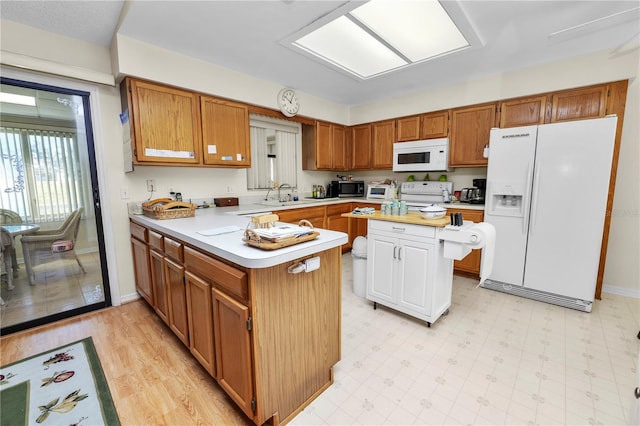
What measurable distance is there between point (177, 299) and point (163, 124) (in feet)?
5.60

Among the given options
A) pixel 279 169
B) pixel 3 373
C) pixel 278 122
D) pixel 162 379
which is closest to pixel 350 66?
pixel 278 122

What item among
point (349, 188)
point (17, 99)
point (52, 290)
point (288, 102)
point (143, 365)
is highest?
point (288, 102)

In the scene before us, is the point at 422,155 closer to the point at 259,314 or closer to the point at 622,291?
the point at 622,291

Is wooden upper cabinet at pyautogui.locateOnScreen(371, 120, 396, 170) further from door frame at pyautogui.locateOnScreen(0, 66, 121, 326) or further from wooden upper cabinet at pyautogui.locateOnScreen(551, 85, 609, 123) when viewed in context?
door frame at pyautogui.locateOnScreen(0, 66, 121, 326)

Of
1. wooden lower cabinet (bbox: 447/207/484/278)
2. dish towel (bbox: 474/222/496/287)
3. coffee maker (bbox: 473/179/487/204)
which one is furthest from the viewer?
coffee maker (bbox: 473/179/487/204)

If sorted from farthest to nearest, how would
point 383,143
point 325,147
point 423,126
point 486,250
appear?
point 325,147 < point 383,143 < point 423,126 < point 486,250

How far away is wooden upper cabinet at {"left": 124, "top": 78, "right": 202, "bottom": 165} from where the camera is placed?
2.34m

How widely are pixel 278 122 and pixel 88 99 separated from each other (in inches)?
84.6

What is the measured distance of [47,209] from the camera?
237 cm

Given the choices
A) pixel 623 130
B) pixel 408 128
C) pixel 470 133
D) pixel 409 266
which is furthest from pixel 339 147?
pixel 623 130

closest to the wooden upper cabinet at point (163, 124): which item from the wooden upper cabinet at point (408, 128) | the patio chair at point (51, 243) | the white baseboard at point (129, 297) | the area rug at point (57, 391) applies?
the patio chair at point (51, 243)

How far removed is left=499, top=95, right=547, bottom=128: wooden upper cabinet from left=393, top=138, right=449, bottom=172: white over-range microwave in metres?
0.67

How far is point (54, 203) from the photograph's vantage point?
239 centimetres

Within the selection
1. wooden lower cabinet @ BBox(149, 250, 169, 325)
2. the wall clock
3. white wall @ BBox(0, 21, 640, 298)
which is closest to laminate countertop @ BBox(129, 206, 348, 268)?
wooden lower cabinet @ BBox(149, 250, 169, 325)
